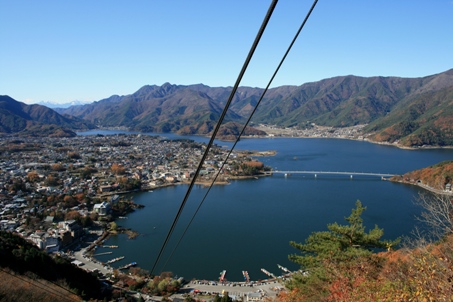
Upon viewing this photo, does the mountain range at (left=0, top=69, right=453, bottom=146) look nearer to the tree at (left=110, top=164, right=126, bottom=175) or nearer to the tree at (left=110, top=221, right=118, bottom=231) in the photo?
the tree at (left=110, top=164, right=126, bottom=175)

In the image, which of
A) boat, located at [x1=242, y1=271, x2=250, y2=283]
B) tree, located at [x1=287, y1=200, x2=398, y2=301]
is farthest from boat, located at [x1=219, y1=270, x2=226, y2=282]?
tree, located at [x1=287, y1=200, x2=398, y2=301]

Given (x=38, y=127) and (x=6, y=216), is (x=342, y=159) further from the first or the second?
(x=38, y=127)

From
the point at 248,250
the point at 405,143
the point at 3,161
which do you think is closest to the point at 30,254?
the point at 248,250

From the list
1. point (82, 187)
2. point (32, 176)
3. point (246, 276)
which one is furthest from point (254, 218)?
point (32, 176)

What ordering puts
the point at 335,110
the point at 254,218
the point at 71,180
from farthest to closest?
the point at 335,110 → the point at 71,180 → the point at 254,218

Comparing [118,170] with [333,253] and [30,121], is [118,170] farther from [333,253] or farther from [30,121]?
[30,121]
